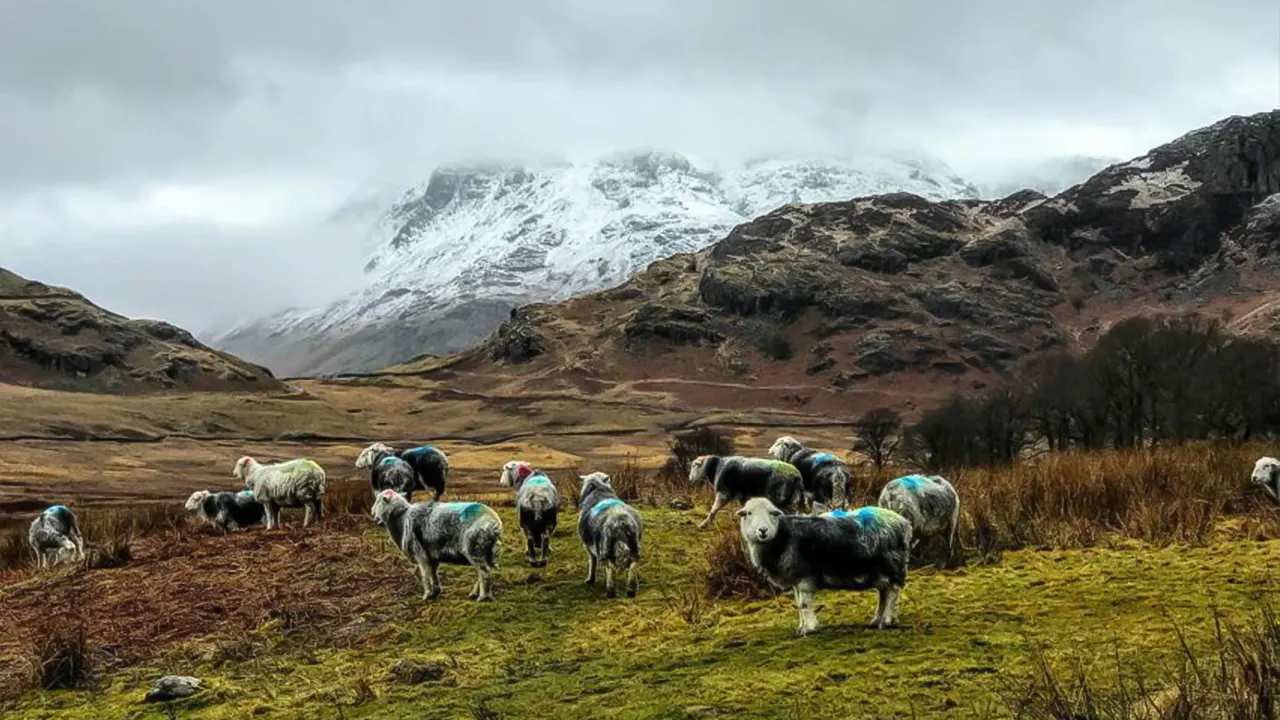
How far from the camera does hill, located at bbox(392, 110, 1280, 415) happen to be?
6250 inches

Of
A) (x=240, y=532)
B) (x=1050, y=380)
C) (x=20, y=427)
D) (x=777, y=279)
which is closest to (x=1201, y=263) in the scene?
(x=777, y=279)

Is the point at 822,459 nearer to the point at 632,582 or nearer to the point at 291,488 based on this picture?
the point at 632,582

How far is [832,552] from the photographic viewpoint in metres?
7.38

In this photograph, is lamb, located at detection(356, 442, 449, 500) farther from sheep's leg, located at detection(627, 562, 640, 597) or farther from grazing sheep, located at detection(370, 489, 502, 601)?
sheep's leg, located at detection(627, 562, 640, 597)

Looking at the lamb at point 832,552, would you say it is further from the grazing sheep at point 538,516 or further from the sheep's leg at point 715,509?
the sheep's leg at point 715,509

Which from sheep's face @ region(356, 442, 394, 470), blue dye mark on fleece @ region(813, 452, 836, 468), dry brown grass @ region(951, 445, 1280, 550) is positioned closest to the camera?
dry brown grass @ region(951, 445, 1280, 550)

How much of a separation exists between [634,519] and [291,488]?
28.7ft

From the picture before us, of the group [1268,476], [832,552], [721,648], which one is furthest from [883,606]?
[1268,476]

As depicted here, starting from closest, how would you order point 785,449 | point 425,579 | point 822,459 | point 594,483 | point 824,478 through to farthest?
point 425,579 < point 594,483 < point 824,478 < point 822,459 < point 785,449

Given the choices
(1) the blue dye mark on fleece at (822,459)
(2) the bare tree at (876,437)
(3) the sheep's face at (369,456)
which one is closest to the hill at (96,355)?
(2) the bare tree at (876,437)

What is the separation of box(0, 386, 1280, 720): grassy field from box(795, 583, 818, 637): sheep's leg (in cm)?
19

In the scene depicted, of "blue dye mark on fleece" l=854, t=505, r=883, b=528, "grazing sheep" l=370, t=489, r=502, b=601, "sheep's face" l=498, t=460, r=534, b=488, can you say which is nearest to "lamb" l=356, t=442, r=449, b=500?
"sheep's face" l=498, t=460, r=534, b=488

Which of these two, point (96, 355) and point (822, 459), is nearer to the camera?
point (822, 459)

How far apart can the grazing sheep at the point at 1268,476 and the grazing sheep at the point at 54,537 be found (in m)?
17.1
